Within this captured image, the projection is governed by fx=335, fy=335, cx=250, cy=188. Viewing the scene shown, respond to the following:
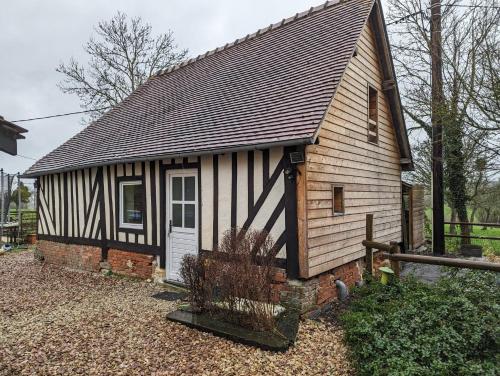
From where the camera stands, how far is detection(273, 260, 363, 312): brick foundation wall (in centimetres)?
505

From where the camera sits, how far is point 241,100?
6.99 metres

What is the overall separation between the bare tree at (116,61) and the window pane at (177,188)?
12328 millimetres

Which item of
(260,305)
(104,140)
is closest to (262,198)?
(260,305)

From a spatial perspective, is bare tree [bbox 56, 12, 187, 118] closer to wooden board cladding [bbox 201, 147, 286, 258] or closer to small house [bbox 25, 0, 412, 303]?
small house [bbox 25, 0, 412, 303]

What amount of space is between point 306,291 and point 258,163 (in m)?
2.14

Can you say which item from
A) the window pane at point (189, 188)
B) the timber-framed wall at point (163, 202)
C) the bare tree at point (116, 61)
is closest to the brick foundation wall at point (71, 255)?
the timber-framed wall at point (163, 202)

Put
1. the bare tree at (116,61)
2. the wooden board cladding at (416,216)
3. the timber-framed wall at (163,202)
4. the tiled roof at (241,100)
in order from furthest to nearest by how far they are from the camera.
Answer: the bare tree at (116,61) → the wooden board cladding at (416,216) → the tiled roof at (241,100) → the timber-framed wall at (163,202)

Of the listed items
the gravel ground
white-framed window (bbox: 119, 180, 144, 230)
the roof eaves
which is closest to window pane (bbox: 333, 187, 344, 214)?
the roof eaves

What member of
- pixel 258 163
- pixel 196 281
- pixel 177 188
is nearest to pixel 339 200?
pixel 258 163

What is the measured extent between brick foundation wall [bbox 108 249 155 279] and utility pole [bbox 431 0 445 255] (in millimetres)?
7473

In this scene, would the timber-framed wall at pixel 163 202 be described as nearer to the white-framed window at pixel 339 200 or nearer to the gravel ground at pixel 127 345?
the gravel ground at pixel 127 345

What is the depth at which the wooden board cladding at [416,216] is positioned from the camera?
10719mm

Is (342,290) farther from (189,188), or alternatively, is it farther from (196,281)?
(189,188)

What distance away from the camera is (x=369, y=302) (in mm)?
5133
